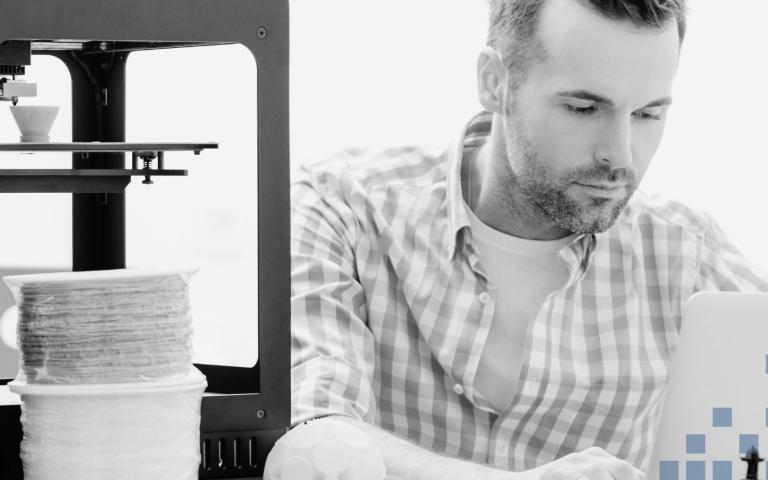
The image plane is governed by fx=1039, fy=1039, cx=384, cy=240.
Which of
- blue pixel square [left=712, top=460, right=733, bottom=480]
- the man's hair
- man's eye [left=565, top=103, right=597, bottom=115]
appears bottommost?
blue pixel square [left=712, top=460, right=733, bottom=480]

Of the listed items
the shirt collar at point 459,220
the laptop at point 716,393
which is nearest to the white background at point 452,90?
the shirt collar at point 459,220

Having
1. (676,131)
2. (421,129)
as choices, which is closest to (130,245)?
(421,129)

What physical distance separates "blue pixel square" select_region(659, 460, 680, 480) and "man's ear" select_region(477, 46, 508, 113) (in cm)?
62

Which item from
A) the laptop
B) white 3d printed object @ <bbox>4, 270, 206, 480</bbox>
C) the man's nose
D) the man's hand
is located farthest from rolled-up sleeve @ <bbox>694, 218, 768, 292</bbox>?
white 3d printed object @ <bbox>4, 270, 206, 480</bbox>

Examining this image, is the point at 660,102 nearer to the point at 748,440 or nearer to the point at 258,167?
the point at 748,440

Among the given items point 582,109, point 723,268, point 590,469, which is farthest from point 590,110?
point 590,469

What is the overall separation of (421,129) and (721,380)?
1.06 m

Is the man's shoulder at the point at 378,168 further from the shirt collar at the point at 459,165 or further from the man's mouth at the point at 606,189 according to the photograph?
the man's mouth at the point at 606,189

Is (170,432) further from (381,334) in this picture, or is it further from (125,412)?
(381,334)

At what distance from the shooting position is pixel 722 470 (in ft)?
3.55

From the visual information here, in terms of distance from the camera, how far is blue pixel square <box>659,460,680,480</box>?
1130 millimetres

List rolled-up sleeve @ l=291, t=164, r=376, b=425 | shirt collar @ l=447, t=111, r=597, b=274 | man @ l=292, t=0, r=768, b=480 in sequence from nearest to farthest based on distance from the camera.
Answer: rolled-up sleeve @ l=291, t=164, r=376, b=425 < man @ l=292, t=0, r=768, b=480 < shirt collar @ l=447, t=111, r=597, b=274

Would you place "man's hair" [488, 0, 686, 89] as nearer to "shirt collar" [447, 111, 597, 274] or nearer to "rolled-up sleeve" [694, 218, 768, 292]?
"shirt collar" [447, 111, 597, 274]

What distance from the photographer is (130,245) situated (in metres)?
0.97
